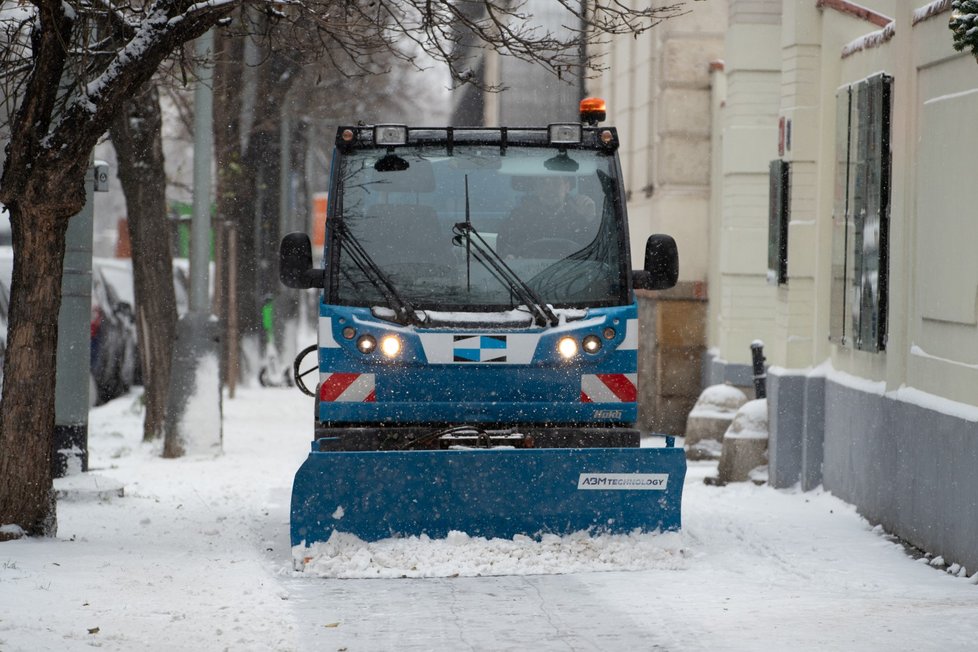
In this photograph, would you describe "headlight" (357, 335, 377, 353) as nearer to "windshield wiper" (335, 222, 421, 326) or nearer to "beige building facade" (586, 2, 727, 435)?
"windshield wiper" (335, 222, 421, 326)

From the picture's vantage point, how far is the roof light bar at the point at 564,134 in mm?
9883

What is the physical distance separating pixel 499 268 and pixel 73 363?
4836mm

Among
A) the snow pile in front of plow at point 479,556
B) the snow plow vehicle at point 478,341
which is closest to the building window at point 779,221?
the snow plow vehicle at point 478,341

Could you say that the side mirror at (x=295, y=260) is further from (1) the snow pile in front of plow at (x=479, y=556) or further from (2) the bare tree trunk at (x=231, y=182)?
(2) the bare tree trunk at (x=231, y=182)

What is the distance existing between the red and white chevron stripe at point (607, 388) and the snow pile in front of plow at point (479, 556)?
0.78 m

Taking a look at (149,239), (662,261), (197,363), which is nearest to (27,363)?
(662,261)

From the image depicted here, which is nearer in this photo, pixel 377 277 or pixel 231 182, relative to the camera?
pixel 377 277

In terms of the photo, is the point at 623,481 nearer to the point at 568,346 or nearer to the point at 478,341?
the point at 568,346

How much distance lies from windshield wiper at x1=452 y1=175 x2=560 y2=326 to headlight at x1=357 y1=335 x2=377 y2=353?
0.73 metres

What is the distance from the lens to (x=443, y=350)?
944cm

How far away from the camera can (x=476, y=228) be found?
9711 mm

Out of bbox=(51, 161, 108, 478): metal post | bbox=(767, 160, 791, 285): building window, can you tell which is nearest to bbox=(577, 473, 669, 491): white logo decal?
bbox=(767, 160, 791, 285): building window

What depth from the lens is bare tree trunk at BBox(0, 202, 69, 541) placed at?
33.1ft

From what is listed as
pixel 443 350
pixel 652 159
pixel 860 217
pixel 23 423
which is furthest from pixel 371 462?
pixel 652 159
